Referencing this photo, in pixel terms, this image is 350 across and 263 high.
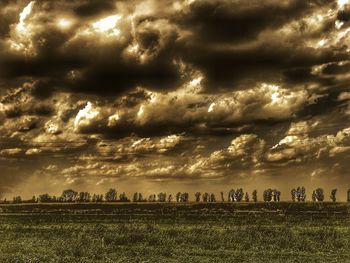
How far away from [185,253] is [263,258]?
5.86 m

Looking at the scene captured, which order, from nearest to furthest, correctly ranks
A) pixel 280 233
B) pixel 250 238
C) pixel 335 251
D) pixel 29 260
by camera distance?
pixel 29 260, pixel 335 251, pixel 250 238, pixel 280 233

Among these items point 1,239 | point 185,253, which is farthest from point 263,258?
point 1,239

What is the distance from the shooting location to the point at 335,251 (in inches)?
1524

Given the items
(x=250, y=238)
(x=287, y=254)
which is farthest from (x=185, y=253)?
(x=250, y=238)

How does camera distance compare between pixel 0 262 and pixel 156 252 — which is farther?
pixel 156 252

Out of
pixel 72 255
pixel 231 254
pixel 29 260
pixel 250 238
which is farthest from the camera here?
pixel 250 238

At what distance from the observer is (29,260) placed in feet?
96.3

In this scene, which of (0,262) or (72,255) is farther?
(72,255)

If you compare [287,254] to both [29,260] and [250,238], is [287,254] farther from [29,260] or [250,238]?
[29,260]

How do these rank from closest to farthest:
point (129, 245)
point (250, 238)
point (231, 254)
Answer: point (231, 254) < point (129, 245) < point (250, 238)

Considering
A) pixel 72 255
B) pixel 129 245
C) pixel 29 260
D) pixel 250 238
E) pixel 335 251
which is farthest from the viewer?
pixel 250 238

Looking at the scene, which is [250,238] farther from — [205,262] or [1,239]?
[1,239]

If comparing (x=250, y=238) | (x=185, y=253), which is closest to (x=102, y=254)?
(x=185, y=253)

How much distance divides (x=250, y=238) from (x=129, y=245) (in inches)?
458
